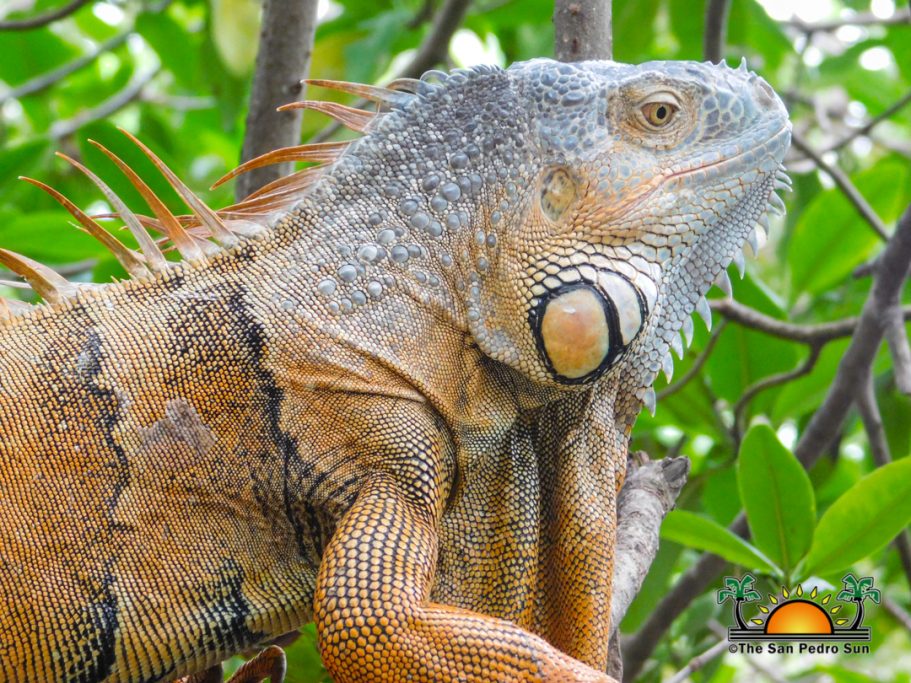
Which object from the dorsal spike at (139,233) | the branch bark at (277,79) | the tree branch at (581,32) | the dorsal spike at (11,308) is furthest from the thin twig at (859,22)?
the dorsal spike at (11,308)

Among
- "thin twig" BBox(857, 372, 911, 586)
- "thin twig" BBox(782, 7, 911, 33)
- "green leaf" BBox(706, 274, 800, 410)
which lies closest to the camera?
"thin twig" BBox(857, 372, 911, 586)

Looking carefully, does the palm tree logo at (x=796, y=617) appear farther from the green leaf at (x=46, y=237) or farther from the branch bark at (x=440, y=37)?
the green leaf at (x=46, y=237)

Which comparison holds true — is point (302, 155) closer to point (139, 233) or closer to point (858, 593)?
point (139, 233)

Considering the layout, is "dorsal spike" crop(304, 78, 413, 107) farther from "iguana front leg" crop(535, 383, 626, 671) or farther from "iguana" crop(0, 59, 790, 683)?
"iguana front leg" crop(535, 383, 626, 671)

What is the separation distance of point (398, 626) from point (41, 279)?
A: 4.69 ft

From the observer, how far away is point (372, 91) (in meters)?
3.43

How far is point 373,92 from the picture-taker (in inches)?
135

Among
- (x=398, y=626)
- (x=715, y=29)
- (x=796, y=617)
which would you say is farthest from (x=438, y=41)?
(x=398, y=626)

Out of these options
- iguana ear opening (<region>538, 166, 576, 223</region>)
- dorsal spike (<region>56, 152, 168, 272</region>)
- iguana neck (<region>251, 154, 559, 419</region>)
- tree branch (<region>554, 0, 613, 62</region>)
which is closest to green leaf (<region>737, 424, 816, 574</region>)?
iguana neck (<region>251, 154, 559, 419</region>)

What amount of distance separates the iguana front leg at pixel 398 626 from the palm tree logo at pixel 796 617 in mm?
1517

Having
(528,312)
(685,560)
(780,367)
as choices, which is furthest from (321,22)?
(528,312)

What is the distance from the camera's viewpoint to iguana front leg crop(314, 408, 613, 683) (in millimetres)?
2695

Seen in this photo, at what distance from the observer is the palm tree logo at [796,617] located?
4.04m
